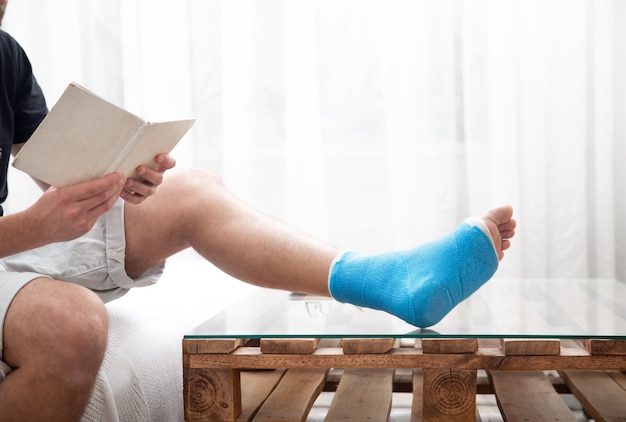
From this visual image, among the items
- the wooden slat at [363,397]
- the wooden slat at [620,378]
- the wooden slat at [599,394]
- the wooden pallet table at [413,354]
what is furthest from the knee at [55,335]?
the wooden slat at [620,378]

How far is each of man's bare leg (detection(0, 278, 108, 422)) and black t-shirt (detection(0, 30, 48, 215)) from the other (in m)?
0.37

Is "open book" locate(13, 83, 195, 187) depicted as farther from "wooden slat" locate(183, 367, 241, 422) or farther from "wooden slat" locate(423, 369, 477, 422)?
"wooden slat" locate(423, 369, 477, 422)

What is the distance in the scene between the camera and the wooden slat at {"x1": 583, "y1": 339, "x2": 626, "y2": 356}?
97 centimetres

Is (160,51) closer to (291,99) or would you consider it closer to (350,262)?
(291,99)

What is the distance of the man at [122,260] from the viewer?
37.1 inches

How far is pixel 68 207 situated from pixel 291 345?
1.06ft

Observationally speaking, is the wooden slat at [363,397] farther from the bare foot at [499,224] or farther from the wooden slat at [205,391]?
the bare foot at [499,224]

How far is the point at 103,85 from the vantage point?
2.58 meters

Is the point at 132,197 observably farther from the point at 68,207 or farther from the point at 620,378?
the point at 620,378

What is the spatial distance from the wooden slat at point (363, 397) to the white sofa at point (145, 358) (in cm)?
25

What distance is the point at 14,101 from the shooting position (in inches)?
52.2

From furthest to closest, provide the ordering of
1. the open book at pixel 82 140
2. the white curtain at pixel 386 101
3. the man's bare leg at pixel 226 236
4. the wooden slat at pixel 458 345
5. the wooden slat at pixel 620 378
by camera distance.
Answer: the white curtain at pixel 386 101
the wooden slat at pixel 620 378
the man's bare leg at pixel 226 236
the wooden slat at pixel 458 345
the open book at pixel 82 140

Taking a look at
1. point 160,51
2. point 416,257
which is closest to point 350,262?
point 416,257

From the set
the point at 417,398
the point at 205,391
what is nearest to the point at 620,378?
the point at 417,398
